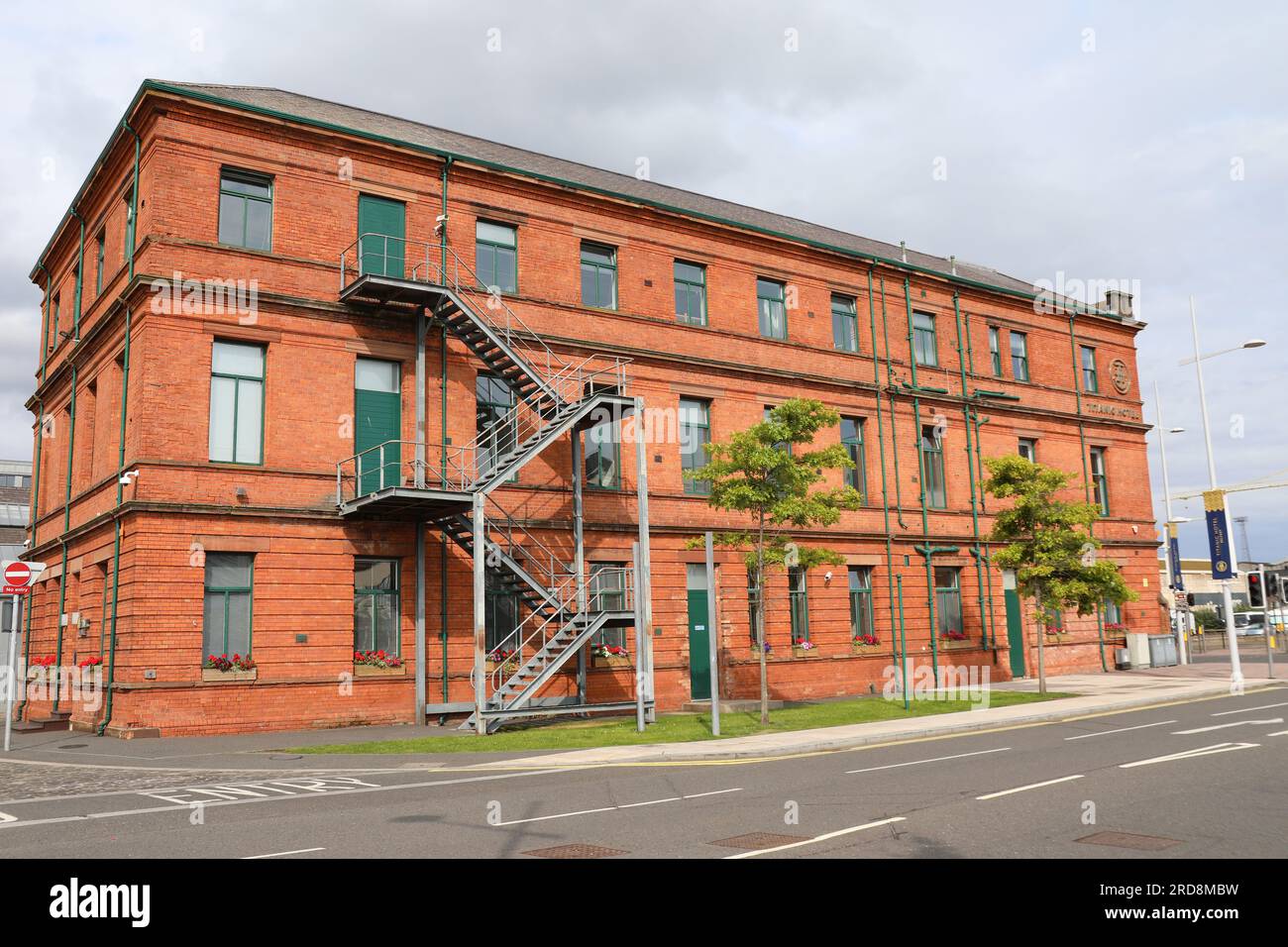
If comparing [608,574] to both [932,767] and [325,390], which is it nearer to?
[325,390]

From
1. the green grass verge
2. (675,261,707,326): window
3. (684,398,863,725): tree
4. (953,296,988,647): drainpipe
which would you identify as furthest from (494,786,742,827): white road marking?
(953,296,988,647): drainpipe

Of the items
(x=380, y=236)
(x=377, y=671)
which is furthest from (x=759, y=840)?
(x=380, y=236)

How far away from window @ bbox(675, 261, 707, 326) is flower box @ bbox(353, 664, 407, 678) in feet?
40.2

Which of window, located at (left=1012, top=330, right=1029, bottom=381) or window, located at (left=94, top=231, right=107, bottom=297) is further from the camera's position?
window, located at (left=1012, top=330, right=1029, bottom=381)

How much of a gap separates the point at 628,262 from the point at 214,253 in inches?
417

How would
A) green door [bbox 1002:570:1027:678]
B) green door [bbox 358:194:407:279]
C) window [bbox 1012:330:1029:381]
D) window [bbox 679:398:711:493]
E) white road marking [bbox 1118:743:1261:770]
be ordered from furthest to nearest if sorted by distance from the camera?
window [bbox 1012:330:1029:381] < green door [bbox 1002:570:1027:678] < window [bbox 679:398:711:493] < green door [bbox 358:194:407:279] < white road marking [bbox 1118:743:1261:770]

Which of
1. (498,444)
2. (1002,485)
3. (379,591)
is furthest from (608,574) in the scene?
(1002,485)

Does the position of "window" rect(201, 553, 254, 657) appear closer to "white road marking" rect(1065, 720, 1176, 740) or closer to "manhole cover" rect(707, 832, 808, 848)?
"manhole cover" rect(707, 832, 808, 848)

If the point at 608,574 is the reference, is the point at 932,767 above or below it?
below

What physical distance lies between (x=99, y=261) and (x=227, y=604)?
1118cm

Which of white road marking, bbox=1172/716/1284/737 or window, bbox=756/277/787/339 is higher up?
window, bbox=756/277/787/339

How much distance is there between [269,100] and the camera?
23891 mm

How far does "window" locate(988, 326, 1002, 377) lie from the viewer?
35.9 meters

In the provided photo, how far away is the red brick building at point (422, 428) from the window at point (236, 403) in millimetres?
56
